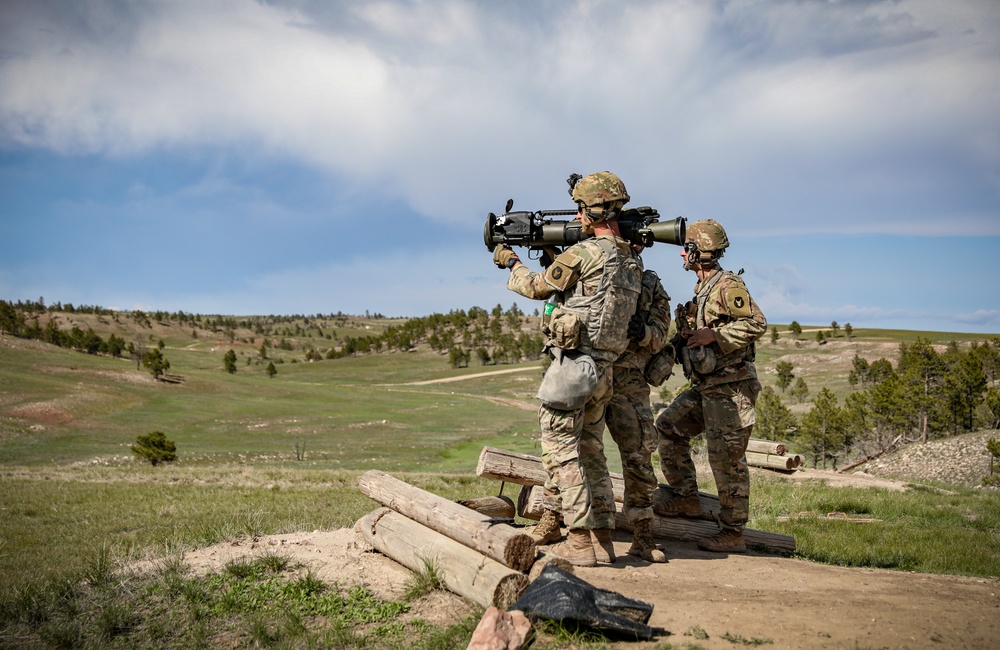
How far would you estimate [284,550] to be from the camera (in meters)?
6.84

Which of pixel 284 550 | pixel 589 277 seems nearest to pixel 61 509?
pixel 284 550

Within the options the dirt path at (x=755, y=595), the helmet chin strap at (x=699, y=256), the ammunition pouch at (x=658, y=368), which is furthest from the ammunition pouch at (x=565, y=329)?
the helmet chin strap at (x=699, y=256)

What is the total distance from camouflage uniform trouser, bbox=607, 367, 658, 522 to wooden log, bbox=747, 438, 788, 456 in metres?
8.49

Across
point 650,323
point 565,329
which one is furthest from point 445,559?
point 650,323

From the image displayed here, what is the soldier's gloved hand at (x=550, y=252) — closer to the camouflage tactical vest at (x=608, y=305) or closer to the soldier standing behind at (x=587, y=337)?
the soldier standing behind at (x=587, y=337)

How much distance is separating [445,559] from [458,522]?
0.41 meters

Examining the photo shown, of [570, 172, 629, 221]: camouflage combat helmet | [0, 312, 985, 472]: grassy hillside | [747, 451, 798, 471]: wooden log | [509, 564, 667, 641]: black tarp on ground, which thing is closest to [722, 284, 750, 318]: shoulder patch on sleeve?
[570, 172, 629, 221]: camouflage combat helmet

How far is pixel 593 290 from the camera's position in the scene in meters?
6.37

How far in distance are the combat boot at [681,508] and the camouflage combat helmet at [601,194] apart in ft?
11.8

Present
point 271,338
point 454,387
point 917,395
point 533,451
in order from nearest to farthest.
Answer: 1. point 533,451
2. point 917,395
3. point 454,387
4. point 271,338

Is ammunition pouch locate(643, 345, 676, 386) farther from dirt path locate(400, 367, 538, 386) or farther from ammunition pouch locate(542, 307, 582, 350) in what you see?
dirt path locate(400, 367, 538, 386)

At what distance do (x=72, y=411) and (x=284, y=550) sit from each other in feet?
142

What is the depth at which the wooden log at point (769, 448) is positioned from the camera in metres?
14.4

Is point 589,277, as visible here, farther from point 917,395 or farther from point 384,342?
point 384,342
